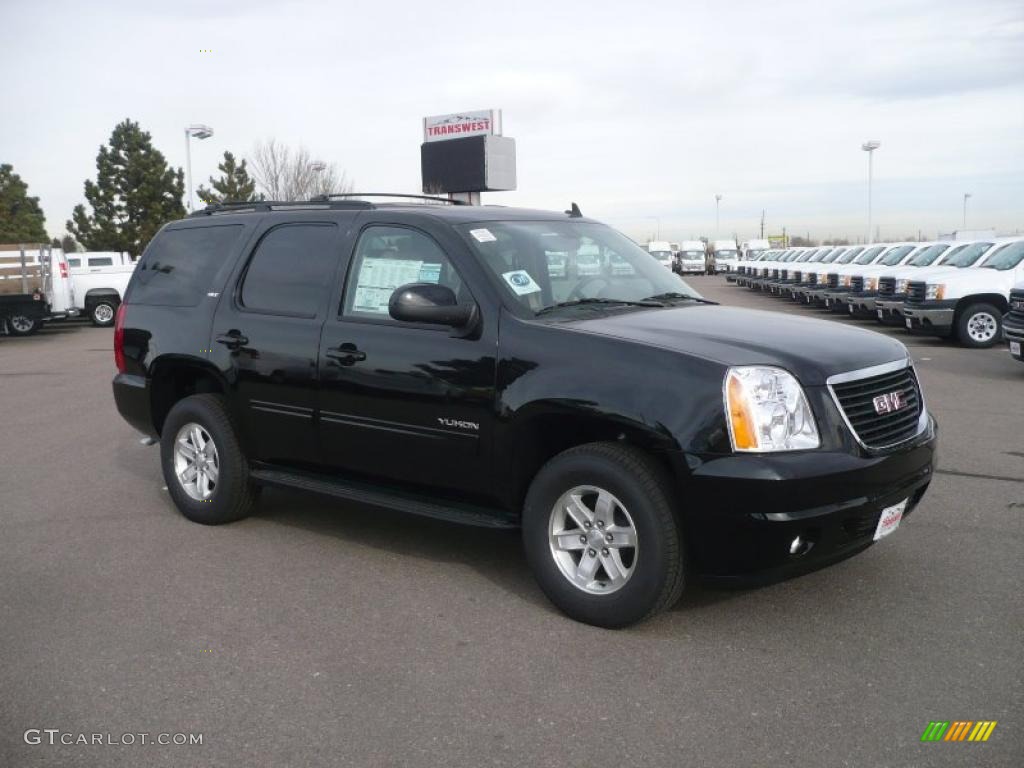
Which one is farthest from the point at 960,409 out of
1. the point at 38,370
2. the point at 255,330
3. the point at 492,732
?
the point at 38,370

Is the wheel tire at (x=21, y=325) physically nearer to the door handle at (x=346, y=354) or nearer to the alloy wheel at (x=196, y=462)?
the alloy wheel at (x=196, y=462)

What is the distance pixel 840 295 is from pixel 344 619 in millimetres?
21468

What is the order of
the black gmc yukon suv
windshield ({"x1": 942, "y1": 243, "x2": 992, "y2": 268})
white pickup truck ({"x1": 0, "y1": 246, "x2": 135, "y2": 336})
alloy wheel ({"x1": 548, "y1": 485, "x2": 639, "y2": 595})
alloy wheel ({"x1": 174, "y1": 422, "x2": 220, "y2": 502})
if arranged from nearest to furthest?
the black gmc yukon suv → alloy wheel ({"x1": 548, "y1": 485, "x2": 639, "y2": 595}) → alloy wheel ({"x1": 174, "y1": 422, "x2": 220, "y2": 502}) → windshield ({"x1": 942, "y1": 243, "x2": 992, "y2": 268}) → white pickup truck ({"x1": 0, "y1": 246, "x2": 135, "y2": 336})

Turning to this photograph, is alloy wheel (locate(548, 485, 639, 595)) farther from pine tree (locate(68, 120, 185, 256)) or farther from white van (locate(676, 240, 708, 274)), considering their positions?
white van (locate(676, 240, 708, 274))

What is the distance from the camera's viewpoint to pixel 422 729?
11.4ft

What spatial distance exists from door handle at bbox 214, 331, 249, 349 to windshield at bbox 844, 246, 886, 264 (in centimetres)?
2241

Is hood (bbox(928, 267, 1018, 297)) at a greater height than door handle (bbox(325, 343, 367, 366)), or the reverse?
hood (bbox(928, 267, 1018, 297))

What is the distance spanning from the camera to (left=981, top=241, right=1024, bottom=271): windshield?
16.5m

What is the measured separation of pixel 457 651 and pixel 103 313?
23.6m

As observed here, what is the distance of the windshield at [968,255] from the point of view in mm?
17625

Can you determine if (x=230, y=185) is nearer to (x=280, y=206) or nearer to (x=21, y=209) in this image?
(x=21, y=209)

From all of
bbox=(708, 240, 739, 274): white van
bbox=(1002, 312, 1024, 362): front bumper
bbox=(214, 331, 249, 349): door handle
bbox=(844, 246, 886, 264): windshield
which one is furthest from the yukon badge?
bbox=(708, 240, 739, 274): white van

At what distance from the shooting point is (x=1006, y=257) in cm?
1669

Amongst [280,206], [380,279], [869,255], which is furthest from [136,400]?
[869,255]
